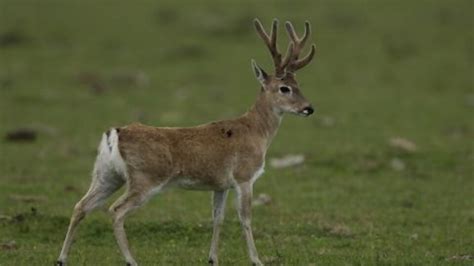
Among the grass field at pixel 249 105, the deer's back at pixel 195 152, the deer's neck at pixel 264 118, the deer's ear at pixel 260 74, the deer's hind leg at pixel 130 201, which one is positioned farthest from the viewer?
the grass field at pixel 249 105

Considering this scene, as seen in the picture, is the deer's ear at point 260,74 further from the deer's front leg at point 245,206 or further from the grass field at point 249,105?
the grass field at point 249,105

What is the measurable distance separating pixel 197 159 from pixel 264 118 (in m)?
1.59

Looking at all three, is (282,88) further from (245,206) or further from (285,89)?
(245,206)

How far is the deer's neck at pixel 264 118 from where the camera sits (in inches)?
498

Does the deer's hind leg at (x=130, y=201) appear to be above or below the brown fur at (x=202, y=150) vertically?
below

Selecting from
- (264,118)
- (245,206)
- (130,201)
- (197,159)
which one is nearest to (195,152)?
(197,159)

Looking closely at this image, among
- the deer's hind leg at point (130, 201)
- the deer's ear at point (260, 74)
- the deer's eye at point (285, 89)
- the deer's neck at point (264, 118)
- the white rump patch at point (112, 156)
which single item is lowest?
the deer's hind leg at point (130, 201)

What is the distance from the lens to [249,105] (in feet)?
88.2

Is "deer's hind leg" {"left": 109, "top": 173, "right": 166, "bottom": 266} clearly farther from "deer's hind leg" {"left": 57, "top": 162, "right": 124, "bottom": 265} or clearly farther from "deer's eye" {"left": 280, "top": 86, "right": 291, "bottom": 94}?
"deer's eye" {"left": 280, "top": 86, "right": 291, "bottom": 94}

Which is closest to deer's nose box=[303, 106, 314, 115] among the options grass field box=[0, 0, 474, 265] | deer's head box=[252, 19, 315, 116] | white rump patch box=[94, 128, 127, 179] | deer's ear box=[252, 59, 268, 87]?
deer's head box=[252, 19, 315, 116]

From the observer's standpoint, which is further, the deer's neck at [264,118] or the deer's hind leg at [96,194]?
the deer's neck at [264,118]

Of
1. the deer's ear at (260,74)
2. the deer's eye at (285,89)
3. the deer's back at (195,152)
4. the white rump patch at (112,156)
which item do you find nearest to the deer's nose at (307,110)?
the deer's eye at (285,89)

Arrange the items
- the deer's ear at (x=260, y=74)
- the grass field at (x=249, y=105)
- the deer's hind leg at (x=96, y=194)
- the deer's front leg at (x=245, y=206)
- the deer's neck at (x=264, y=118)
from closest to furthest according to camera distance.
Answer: the deer's hind leg at (x=96, y=194), the deer's front leg at (x=245, y=206), the deer's neck at (x=264, y=118), the deer's ear at (x=260, y=74), the grass field at (x=249, y=105)

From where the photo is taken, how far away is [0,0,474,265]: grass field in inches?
531
